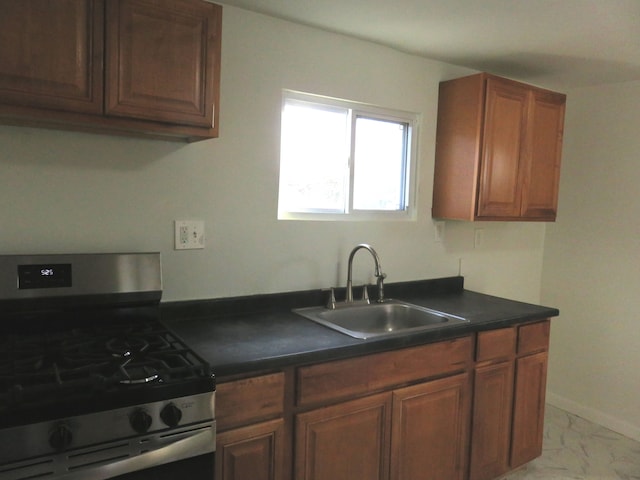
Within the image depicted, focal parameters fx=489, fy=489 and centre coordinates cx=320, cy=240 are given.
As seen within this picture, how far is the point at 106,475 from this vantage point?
125 centimetres

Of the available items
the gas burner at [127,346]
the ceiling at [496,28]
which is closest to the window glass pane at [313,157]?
the ceiling at [496,28]

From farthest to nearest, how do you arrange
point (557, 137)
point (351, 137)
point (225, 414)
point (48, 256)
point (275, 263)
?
point (557, 137), point (351, 137), point (275, 263), point (48, 256), point (225, 414)

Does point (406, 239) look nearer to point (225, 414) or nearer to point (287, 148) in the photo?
point (287, 148)

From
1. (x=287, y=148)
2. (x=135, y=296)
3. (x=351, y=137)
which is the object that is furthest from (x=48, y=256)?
(x=351, y=137)

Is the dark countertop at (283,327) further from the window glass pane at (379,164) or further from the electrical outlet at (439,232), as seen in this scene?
the window glass pane at (379,164)

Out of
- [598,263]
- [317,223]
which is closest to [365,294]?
[317,223]

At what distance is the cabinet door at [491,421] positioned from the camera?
226 cm

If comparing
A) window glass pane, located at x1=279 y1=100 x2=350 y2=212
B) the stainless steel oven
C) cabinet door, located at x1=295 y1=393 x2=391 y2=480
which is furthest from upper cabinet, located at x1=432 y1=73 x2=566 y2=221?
the stainless steel oven

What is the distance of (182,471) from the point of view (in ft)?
4.50

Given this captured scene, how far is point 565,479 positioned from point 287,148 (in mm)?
2237

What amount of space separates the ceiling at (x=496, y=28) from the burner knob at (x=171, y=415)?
5.15 feet

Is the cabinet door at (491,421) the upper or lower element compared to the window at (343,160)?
lower

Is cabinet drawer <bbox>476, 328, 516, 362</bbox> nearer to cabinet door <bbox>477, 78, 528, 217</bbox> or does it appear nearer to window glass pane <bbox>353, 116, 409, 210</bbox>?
cabinet door <bbox>477, 78, 528, 217</bbox>

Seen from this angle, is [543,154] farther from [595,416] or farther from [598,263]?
[595,416]
